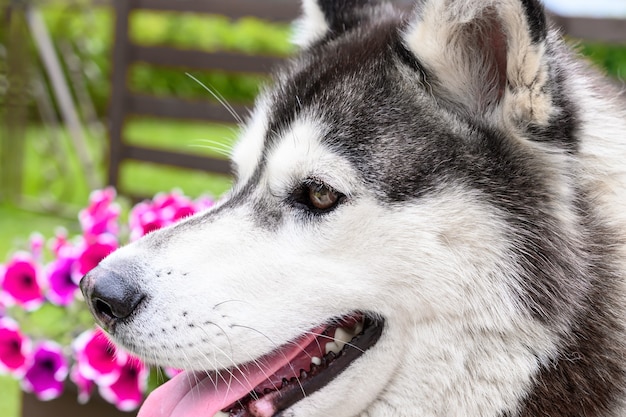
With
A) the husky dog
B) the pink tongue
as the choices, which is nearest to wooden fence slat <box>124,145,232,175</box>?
the pink tongue

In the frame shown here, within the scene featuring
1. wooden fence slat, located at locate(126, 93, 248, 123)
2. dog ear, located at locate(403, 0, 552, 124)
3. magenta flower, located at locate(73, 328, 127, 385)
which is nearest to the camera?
dog ear, located at locate(403, 0, 552, 124)

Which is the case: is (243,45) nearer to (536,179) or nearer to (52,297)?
(52,297)

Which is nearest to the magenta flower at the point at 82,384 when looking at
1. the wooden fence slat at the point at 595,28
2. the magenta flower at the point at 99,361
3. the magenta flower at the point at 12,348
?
the magenta flower at the point at 99,361

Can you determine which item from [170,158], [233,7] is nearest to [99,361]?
[233,7]

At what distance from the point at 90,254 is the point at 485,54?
1.69 metres

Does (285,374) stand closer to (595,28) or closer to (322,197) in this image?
(322,197)

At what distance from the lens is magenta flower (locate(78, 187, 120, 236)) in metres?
3.36

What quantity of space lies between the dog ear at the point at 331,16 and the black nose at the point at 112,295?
4.21ft

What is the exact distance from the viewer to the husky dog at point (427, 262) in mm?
2113

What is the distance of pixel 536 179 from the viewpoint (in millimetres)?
2168

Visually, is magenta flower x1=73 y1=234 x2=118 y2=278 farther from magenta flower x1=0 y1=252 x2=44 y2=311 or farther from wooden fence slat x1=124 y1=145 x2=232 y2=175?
wooden fence slat x1=124 y1=145 x2=232 y2=175

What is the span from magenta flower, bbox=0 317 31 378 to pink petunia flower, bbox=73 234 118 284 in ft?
0.98

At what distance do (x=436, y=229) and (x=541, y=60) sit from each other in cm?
51

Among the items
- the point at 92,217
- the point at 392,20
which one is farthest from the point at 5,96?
the point at 392,20
